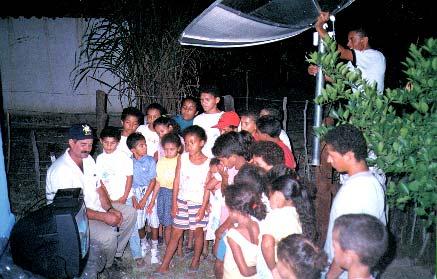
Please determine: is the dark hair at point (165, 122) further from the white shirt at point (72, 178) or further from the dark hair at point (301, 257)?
the dark hair at point (301, 257)

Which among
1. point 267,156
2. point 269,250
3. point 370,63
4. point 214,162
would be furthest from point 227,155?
point 370,63

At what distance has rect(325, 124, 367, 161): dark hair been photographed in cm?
270

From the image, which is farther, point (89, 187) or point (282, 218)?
point (89, 187)

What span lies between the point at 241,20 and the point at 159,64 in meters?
3.69

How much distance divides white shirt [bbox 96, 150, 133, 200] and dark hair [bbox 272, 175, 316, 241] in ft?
6.50

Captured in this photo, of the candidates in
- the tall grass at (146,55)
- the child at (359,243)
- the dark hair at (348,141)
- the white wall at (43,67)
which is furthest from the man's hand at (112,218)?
the white wall at (43,67)

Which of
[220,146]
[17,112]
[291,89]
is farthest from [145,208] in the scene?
[291,89]

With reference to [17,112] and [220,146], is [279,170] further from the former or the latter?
[17,112]

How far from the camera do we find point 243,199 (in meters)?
2.96

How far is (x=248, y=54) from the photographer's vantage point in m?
18.4

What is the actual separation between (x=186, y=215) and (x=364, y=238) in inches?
94.3

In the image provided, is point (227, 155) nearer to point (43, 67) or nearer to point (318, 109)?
point (318, 109)

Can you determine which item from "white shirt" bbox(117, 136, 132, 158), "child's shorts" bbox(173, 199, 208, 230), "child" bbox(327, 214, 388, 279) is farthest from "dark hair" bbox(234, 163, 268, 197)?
"white shirt" bbox(117, 136, 132, 158)

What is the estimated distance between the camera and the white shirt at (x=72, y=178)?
378 centimetres
